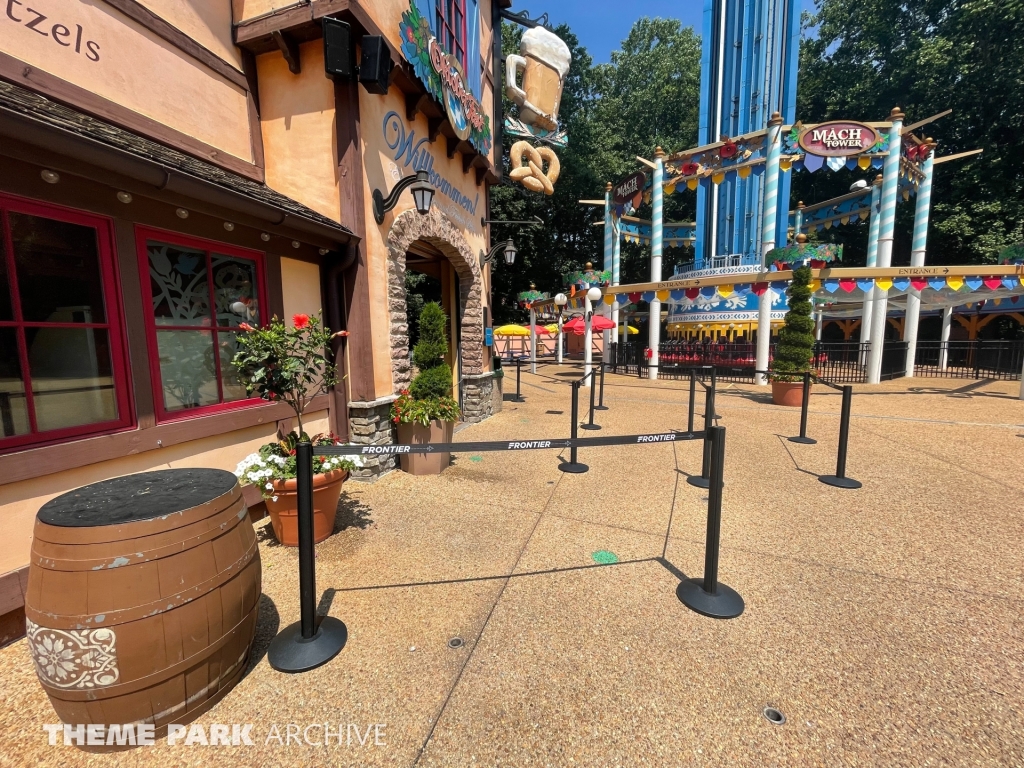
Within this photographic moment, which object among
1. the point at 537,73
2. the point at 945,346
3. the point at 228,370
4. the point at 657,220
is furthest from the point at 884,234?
the point at 228,370

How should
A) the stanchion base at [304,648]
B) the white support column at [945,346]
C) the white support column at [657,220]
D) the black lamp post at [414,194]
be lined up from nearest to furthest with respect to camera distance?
the stanchion base at [304,648]
the black lamp post at [414,194]
the white support column at [657,220]
the white support column at [945,346]

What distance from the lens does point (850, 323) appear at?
78.9 feet

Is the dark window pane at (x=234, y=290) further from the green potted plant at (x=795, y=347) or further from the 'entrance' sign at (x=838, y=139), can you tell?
the 'entrance' sign at (x=838, y=139)

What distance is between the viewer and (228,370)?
416 centimetres

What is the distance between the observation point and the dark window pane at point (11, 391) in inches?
106

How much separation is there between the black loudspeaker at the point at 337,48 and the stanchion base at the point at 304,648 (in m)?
5.08

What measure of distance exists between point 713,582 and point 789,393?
8.77 meters

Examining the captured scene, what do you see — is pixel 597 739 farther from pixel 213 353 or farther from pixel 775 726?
pixel 213 353

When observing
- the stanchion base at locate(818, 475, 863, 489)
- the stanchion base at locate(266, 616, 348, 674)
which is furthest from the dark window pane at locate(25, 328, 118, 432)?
the stanchion base at locate(818, 475, 863, 489)

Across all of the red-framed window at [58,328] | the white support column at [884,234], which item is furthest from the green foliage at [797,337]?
the red-framed window at [58,328]

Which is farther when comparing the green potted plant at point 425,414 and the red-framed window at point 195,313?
the green potted plant at point 425,414

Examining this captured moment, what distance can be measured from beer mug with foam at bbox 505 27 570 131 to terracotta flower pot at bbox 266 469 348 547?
841 centimetres

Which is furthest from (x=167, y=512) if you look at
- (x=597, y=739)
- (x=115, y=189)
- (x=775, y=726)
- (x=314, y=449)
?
(x=775, y=726)

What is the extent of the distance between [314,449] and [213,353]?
8.12ft
